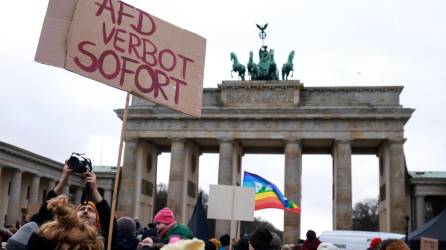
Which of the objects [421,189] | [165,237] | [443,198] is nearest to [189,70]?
[165,237]

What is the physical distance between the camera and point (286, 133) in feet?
167

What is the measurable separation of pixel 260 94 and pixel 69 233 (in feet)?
159

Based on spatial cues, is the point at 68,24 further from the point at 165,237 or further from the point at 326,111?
the point at 326,111

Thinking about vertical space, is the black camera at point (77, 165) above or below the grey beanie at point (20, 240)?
above

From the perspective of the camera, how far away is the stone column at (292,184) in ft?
160

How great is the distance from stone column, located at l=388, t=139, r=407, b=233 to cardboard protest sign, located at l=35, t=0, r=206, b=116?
141ft

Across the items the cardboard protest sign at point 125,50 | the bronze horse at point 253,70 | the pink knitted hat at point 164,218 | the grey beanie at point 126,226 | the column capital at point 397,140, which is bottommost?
the grey beanie at point 126,226

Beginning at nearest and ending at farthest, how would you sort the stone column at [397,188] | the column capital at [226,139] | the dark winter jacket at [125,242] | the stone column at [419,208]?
1. the dark winter jacket at [125,242]
2. the stone column at [397,188]
3. the column capital at [226,139]
4. the stone column at [419,208]

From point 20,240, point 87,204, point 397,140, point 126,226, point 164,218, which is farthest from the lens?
point 397,140

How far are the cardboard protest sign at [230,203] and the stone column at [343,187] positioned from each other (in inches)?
1469

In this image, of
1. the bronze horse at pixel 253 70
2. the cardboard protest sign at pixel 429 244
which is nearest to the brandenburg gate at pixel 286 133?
the bronze horse at pixel 253 70

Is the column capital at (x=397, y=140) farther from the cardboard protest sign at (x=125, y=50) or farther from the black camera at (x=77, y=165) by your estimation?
the black camera at (x=77, y=165)

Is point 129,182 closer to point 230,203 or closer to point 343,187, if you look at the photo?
point 343,187

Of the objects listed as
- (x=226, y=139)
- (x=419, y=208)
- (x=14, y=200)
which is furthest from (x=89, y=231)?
(x=419, y=208)
